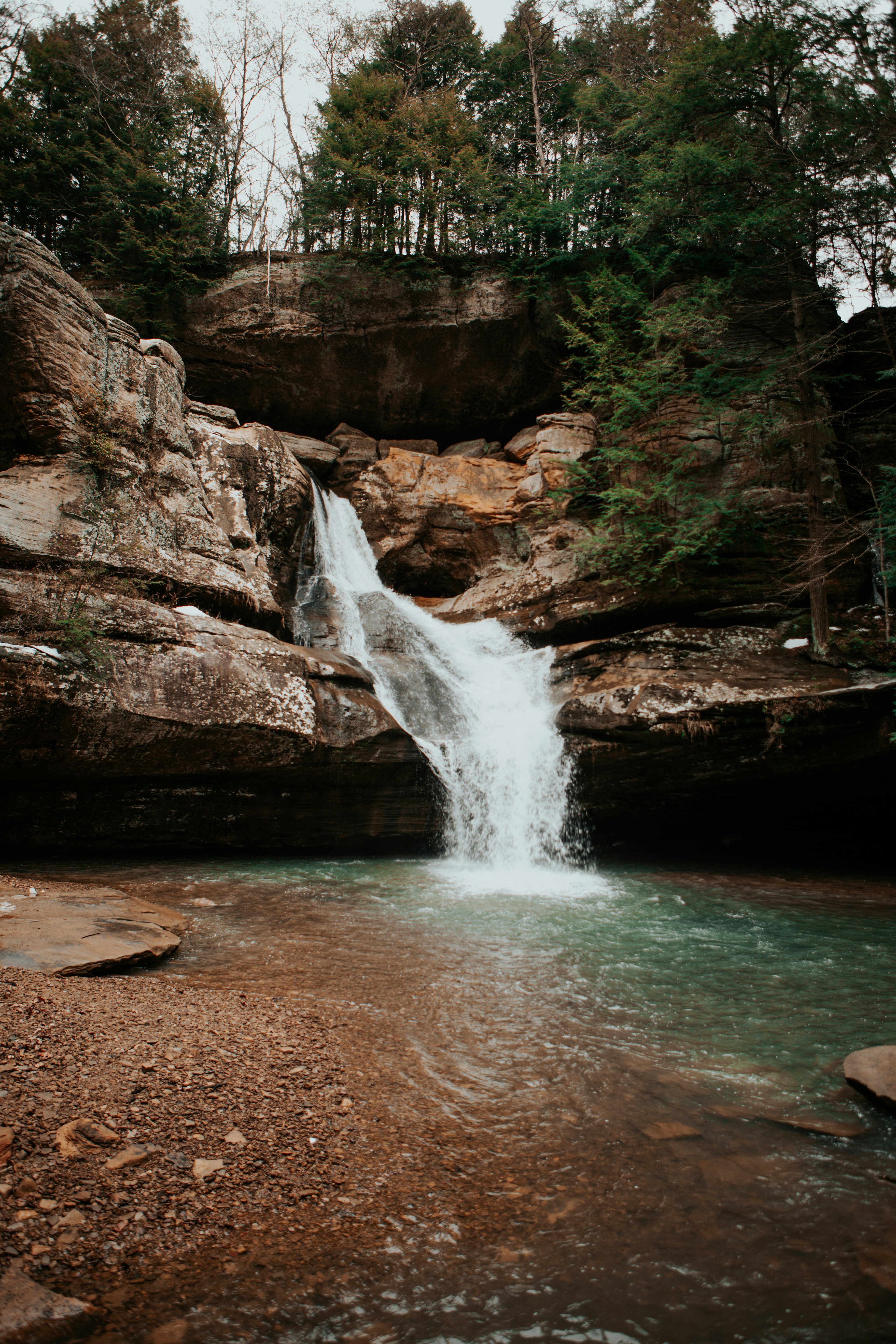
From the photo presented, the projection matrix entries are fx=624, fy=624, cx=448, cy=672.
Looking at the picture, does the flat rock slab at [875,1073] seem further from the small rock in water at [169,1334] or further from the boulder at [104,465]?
the boulder at [104,465]

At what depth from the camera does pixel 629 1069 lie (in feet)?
11.7

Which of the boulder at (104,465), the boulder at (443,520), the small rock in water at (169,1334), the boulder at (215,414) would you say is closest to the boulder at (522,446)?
the boulder at (443,520)

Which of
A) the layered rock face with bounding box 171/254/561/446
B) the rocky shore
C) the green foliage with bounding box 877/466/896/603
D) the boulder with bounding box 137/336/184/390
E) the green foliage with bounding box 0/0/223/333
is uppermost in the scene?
the green foliage with bounding box 0/0/223/333

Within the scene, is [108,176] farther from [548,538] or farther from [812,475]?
[812,475]

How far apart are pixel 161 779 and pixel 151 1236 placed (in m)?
7.21

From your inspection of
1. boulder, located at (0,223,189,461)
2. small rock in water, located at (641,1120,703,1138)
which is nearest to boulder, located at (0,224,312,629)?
boulder, located at (0,223,189,461)

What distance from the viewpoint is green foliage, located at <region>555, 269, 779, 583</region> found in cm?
1136

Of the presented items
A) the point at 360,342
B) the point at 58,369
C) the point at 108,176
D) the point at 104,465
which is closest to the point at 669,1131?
the point at 104,465

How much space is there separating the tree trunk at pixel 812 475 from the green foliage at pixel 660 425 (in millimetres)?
583

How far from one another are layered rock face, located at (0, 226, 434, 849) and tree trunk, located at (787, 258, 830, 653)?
6.89 m

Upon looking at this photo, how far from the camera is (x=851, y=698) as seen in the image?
9461mm

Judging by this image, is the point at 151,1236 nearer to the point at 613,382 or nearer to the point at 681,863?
the point at 681,863

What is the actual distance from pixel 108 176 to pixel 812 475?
67.0 ft

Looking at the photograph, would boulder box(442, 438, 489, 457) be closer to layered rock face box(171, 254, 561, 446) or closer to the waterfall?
layered rock face box(171, 254, 561, 446)
